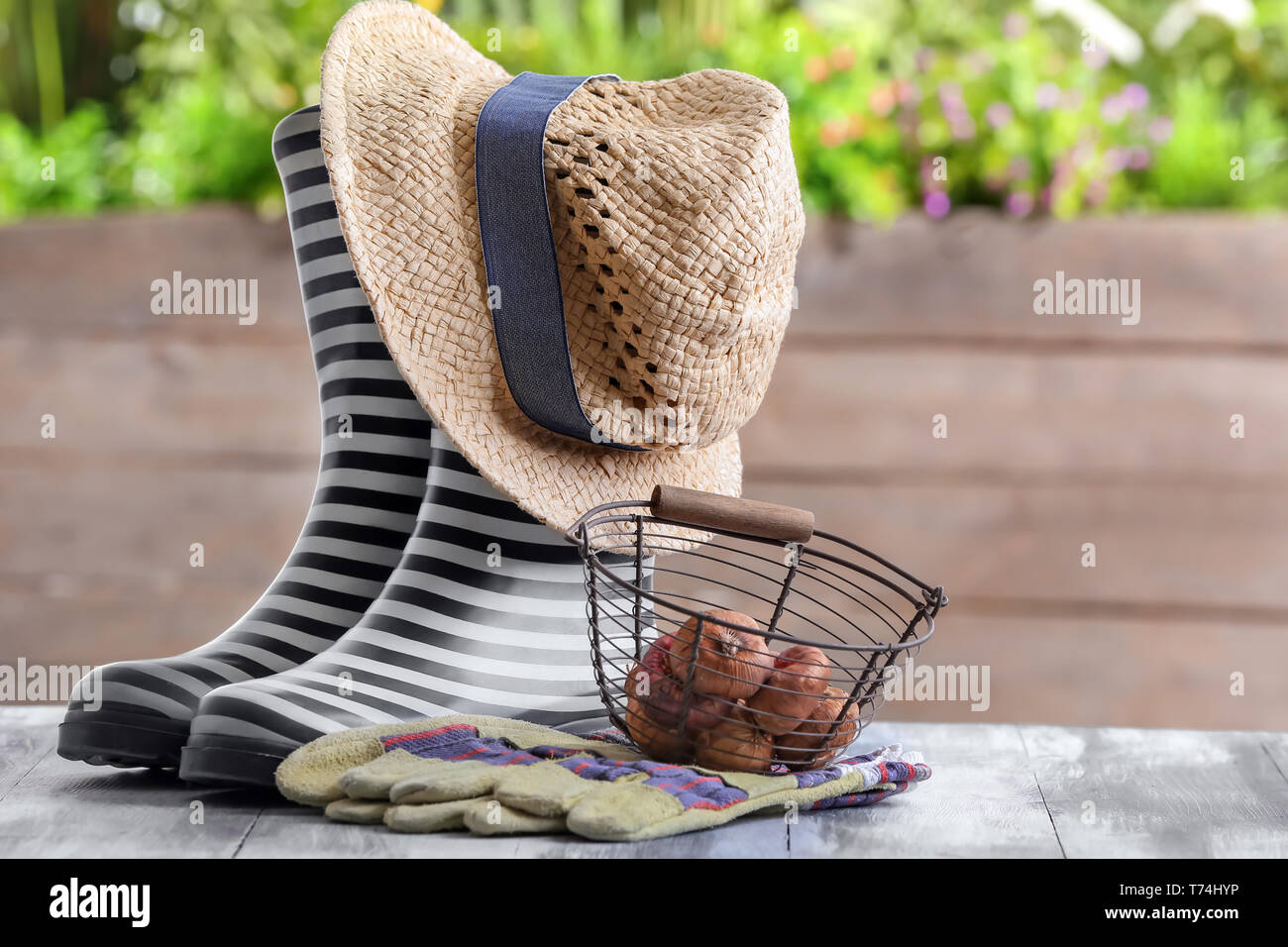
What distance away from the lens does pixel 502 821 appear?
1.68 feet

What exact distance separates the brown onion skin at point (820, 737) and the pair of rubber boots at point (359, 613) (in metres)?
0.15

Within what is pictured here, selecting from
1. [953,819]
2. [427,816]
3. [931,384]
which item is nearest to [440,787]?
[427,816]

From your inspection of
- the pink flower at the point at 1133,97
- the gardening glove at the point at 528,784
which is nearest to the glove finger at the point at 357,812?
the gardening glove at the point at 528,784

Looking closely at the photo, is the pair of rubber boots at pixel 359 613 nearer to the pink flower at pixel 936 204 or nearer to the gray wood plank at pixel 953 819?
the gray wood plank at pixel 953 819

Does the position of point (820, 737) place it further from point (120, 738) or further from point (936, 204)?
point (936, 204)

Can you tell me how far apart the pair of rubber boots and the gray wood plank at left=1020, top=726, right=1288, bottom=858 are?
264mm

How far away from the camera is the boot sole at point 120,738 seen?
61 centimetres

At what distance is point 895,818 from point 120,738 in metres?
0.37

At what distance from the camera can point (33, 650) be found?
5.50 feet

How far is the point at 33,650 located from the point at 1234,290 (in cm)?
162

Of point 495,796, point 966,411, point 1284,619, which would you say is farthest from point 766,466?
point 495,796
